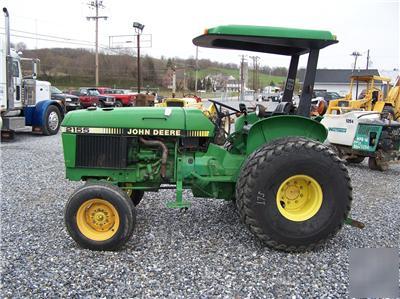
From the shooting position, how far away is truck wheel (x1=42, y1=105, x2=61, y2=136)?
1333cm

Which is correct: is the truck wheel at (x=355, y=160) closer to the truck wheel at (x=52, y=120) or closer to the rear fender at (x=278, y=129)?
the rear fender at (x=278, y=129)

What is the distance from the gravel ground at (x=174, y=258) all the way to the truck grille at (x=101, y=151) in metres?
0.79

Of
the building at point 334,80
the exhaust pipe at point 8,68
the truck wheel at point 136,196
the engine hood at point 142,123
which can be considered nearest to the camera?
the engine hood at point 142,123

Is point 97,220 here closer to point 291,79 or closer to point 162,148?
point 162,148

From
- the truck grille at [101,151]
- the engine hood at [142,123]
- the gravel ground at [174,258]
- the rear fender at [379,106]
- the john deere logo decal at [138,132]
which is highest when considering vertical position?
the rear fender at [379,106]

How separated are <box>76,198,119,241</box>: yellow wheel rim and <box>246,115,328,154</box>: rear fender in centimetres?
151

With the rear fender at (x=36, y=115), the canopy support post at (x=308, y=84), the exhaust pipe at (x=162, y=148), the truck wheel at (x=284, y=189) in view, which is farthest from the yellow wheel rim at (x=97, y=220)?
the rear fender at (x=36, y=115)

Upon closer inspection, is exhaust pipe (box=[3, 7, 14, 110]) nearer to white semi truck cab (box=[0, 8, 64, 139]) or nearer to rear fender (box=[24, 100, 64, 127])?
white semi truck cab (box=[0, 8, 64, 139])

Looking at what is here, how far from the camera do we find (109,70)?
68125mm

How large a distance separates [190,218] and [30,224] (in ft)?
6.06

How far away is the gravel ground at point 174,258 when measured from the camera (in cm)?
321

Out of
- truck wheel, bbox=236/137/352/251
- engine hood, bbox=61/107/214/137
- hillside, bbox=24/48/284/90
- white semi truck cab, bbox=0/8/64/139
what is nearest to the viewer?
truck wheel, bbox=236/137/352/251

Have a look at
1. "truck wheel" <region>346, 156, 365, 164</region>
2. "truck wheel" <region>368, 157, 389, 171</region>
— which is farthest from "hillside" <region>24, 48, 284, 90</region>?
"truck wheel" <region>368, 157, 389, 171</region>

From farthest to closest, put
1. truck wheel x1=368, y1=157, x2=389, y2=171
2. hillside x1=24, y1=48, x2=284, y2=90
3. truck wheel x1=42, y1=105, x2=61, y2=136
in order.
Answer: hillside x1=24, y1=48, x2=284, y2=90 < truck wheel x1=42, y1=105, x2=61, y2=136 < truck wheel x1=368, y1=157, x2=389, y2=171
